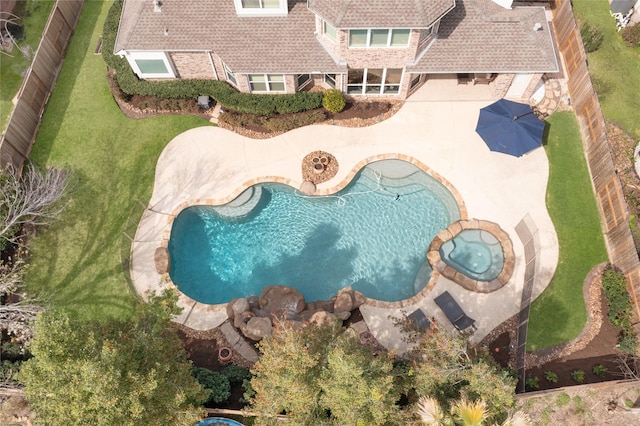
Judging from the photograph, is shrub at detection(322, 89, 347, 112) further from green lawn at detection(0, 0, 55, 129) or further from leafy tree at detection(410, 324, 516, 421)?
green lawn at detection(0, 0, 55, 129)

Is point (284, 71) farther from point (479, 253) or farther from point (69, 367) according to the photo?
point (69, 367)

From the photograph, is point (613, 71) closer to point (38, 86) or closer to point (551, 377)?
A: point (551, 377)

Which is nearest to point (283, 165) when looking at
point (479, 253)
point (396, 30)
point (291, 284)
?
point (291, 284)

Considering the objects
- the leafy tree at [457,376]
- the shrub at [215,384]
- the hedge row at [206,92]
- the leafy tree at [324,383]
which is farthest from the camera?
the hedge row at [206,92]

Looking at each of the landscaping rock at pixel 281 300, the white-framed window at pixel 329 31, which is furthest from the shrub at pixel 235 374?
the white-framed window at pixel 329 31

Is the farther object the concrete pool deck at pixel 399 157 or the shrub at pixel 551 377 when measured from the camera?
Answer: the concrete pool deck at pixel 399 157

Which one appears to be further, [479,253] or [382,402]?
[479,253]

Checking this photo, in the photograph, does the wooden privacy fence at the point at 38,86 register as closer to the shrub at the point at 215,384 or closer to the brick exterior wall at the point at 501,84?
the shrub at the point at 215,384
